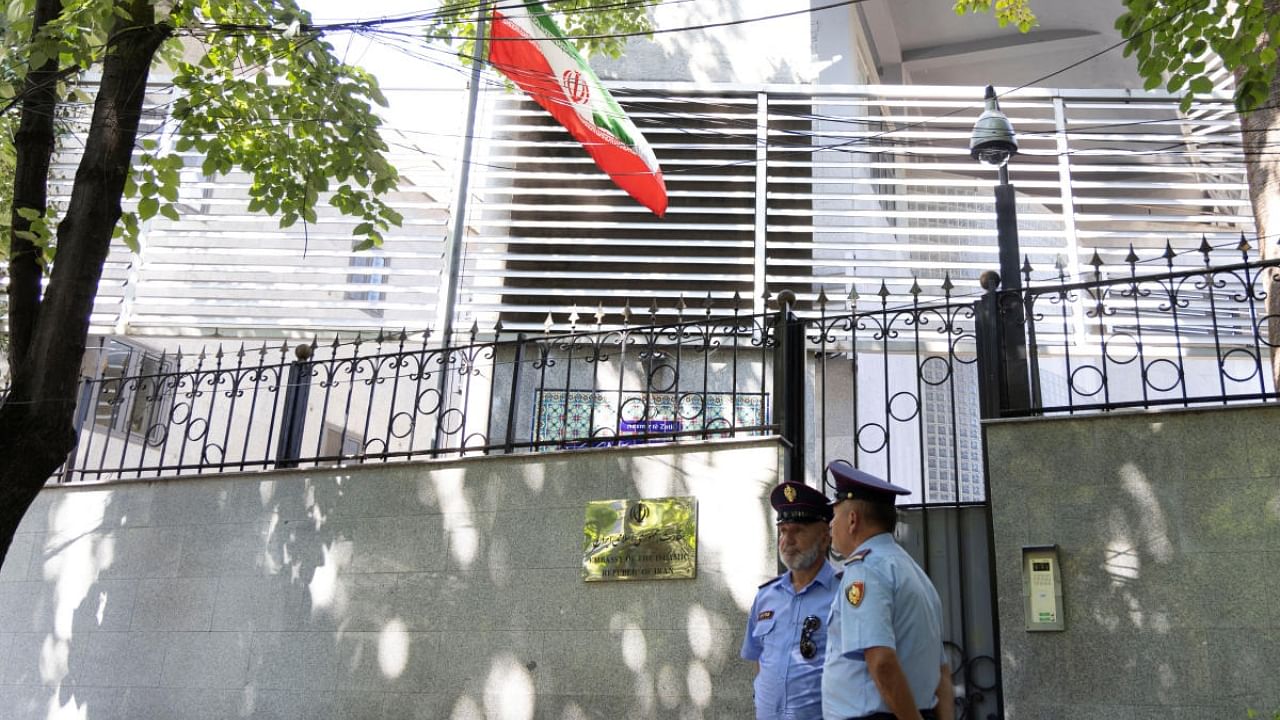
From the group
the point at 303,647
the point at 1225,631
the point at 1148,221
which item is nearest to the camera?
the point at 1225,631

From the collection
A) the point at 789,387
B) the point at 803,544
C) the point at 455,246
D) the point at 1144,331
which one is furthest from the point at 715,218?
the point at 803,544

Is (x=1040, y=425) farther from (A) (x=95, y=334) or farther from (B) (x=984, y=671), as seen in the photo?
(A) (x=95, y=334)

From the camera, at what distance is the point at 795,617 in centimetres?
494

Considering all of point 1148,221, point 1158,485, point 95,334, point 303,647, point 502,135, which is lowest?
point 303,647

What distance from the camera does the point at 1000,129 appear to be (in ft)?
22.9

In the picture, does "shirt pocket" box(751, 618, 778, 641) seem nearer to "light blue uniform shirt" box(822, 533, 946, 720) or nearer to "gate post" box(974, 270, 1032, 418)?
"light blue uniform shirt" box(822, 533, 946, 720)

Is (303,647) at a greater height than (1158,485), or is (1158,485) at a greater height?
(1158,485)

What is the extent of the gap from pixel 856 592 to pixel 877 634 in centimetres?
19

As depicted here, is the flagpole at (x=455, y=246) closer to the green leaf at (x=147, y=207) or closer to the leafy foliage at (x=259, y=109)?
the leafy foliage at (x=259, y=109)

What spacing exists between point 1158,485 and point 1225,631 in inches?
30.8

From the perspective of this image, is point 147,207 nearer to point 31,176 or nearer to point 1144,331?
point 31,176

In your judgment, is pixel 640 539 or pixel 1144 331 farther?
pixel 1144 331

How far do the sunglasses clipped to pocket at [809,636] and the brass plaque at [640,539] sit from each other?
1.89m

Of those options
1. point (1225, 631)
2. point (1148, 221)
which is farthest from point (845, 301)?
point (1225, 631)
